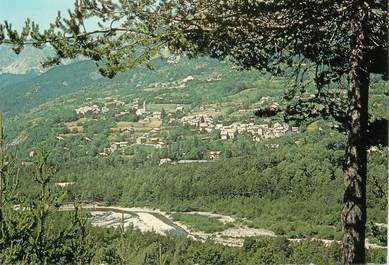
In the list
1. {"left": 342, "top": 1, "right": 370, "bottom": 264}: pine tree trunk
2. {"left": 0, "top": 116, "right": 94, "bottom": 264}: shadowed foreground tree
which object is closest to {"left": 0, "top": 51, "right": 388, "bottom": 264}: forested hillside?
{"left": 0, "top": 116, "right": 94, "bottom": 264}: shadowed foreground tree

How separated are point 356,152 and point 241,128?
29.5ft

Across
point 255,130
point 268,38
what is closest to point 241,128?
point 255,130

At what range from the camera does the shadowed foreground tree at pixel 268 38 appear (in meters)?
3.20

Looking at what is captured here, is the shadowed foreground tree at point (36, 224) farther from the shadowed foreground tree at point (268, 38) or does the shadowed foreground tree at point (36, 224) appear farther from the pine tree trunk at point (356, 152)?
the pine tree trunk at point (356, 152)

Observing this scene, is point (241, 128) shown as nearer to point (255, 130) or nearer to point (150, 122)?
point (255, 130)

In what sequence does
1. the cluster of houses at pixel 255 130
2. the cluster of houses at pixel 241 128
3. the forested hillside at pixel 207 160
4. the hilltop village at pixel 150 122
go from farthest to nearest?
the hilltop village at pixel 150 122, the cluster of houses at pixel 255 130, the cluster of houses at pixel 241 128, the forested hillside at pixel 207 160

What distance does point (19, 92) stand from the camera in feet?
127

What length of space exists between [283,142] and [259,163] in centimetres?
417

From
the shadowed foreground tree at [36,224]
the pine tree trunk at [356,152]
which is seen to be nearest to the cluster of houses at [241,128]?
the pine tree trunk at [356,152]

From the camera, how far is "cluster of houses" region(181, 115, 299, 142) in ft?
24.1

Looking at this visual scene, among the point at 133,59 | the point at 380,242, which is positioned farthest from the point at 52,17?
the point at 380,242

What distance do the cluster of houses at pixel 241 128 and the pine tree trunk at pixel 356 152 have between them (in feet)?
5.52

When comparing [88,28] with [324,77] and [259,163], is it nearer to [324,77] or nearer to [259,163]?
[324,77]

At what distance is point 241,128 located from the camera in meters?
12.2
